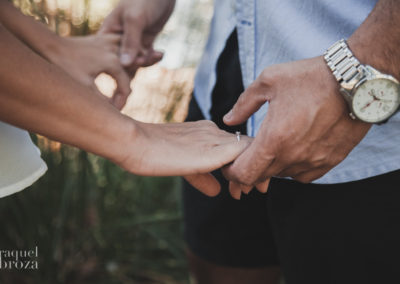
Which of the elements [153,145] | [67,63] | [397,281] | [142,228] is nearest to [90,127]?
[153,145]

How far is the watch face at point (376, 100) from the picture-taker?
0.65m

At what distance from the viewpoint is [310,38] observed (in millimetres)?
771

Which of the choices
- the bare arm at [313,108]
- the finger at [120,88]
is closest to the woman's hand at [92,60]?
the finger at [120,88]

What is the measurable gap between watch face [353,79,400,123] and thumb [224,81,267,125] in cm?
17

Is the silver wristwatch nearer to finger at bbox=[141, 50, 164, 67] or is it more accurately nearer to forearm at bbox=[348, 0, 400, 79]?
forearm at bbox=[348, 0, 400, 79]

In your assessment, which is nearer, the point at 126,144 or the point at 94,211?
the point at 126,144

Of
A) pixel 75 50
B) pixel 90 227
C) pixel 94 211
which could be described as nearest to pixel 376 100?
pixel 75 50

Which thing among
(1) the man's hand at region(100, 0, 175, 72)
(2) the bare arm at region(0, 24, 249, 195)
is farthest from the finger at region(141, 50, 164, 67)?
(2) the bare arm at region(0, 24, 249, 195)

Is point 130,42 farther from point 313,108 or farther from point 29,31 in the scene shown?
point 313,108

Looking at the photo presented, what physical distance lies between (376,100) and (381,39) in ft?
0.34

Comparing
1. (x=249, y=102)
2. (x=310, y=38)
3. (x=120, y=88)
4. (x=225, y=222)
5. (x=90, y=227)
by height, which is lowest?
(x=90, y=227)

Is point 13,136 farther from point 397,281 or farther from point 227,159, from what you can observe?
point 397,281

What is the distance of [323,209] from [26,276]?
1292 millimetres

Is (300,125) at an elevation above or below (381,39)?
below
